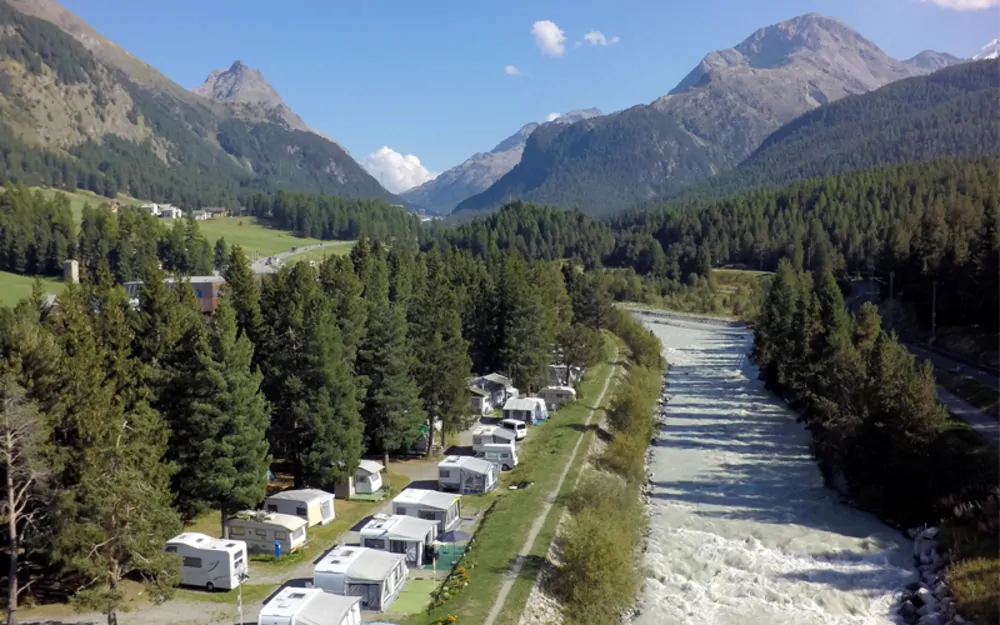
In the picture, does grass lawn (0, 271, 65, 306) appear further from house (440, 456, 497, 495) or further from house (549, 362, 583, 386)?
house (440, 456, 497, 495)

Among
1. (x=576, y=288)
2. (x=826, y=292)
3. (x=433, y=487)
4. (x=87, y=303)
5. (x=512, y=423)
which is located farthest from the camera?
(x=576, y=288)

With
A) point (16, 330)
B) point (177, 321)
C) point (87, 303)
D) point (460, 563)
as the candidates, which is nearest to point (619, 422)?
point (460, 563)

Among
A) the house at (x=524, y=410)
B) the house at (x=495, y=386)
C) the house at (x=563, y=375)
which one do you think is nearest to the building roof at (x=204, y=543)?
the house at (x=524, y=410)

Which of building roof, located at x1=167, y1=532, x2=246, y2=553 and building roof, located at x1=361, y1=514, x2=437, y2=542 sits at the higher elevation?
building roof, located at x1=167, y1=532, x2=246, y2=553

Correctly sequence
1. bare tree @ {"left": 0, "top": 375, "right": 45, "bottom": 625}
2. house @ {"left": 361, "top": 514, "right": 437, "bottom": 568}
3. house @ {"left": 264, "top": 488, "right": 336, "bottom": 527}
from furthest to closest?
house @ {"left": 264, "top": 488, "right": 336, "bottom": 527}, house @ {"left": 361, "top": 514, "right": 437, "bottom": 568}, bare tree @ {"left": 0, "top": 375, "right": 45, "bottom": 625}

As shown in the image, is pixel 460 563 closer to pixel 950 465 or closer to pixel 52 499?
pixel 52 499

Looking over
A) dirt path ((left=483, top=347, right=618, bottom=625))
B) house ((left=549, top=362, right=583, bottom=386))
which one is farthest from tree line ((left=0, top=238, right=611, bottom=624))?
house ((left=549, top=362, right=583, bottom=386))

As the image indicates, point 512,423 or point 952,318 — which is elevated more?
point 952,318
